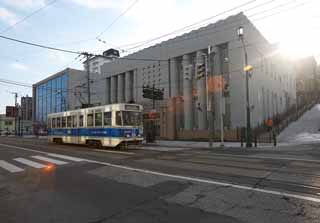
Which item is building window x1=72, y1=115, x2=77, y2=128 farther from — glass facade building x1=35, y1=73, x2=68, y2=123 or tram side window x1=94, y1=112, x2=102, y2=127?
glass facade building x1=35, y1=73, x2=68, y2=123

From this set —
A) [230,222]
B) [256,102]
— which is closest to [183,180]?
[230,222]

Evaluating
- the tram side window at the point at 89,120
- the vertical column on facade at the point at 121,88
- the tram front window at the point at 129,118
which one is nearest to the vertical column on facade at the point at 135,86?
the vertical column on facade at the point at 121,88

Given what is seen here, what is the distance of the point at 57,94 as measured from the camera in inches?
2926

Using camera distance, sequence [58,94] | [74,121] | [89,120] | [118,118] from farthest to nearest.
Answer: [58,94] < [74,121] < [89,120] < [118,118]

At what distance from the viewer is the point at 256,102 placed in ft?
119

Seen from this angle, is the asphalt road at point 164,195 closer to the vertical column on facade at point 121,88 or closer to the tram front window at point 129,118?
the tram front window at point 129,118

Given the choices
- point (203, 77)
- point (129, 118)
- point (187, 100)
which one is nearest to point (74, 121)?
point (129, 118)

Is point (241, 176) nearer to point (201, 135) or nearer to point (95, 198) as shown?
point (95, 198)

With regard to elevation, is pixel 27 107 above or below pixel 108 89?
above

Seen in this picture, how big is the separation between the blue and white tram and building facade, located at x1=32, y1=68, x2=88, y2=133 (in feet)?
124

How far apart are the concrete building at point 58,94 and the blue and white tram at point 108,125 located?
35.8 metres

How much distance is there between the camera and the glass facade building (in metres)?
72.0

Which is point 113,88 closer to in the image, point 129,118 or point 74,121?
point 74,121

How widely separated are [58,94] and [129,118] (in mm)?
60218
